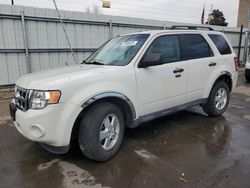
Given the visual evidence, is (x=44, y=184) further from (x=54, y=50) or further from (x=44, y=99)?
(x=54, y=50)

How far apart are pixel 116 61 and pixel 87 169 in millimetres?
1735

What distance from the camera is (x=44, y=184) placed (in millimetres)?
2936

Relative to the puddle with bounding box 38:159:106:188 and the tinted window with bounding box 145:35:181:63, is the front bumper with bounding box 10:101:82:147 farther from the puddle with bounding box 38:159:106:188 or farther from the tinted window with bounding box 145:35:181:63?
the tinted window with bounding box 145:35:181:63

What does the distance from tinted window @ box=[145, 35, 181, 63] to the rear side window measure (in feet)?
3.94

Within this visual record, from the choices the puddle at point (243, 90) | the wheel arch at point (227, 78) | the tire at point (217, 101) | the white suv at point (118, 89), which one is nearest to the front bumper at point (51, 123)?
the white suv at point (118, 89)

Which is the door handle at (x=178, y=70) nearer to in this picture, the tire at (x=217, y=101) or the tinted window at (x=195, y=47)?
the tinted window at (x=195, y=47)

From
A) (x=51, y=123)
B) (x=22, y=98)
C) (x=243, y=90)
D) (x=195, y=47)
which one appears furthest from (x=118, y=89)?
(x=243, y=90)

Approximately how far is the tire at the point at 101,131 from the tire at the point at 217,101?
2460 millimetres

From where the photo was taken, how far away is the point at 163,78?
4039 millimetres

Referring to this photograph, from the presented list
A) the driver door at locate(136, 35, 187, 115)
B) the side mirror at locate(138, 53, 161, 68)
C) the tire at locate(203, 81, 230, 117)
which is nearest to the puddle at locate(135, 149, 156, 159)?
the driver door at locate(136, 35, 187, 115)

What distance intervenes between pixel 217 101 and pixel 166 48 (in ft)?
6.62

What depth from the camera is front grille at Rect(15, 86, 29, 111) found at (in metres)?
3.05

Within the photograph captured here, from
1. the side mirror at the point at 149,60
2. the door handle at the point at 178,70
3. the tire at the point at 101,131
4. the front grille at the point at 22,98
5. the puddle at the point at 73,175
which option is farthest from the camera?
the door handle at the point at 178,70

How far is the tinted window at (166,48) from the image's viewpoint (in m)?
4.04
